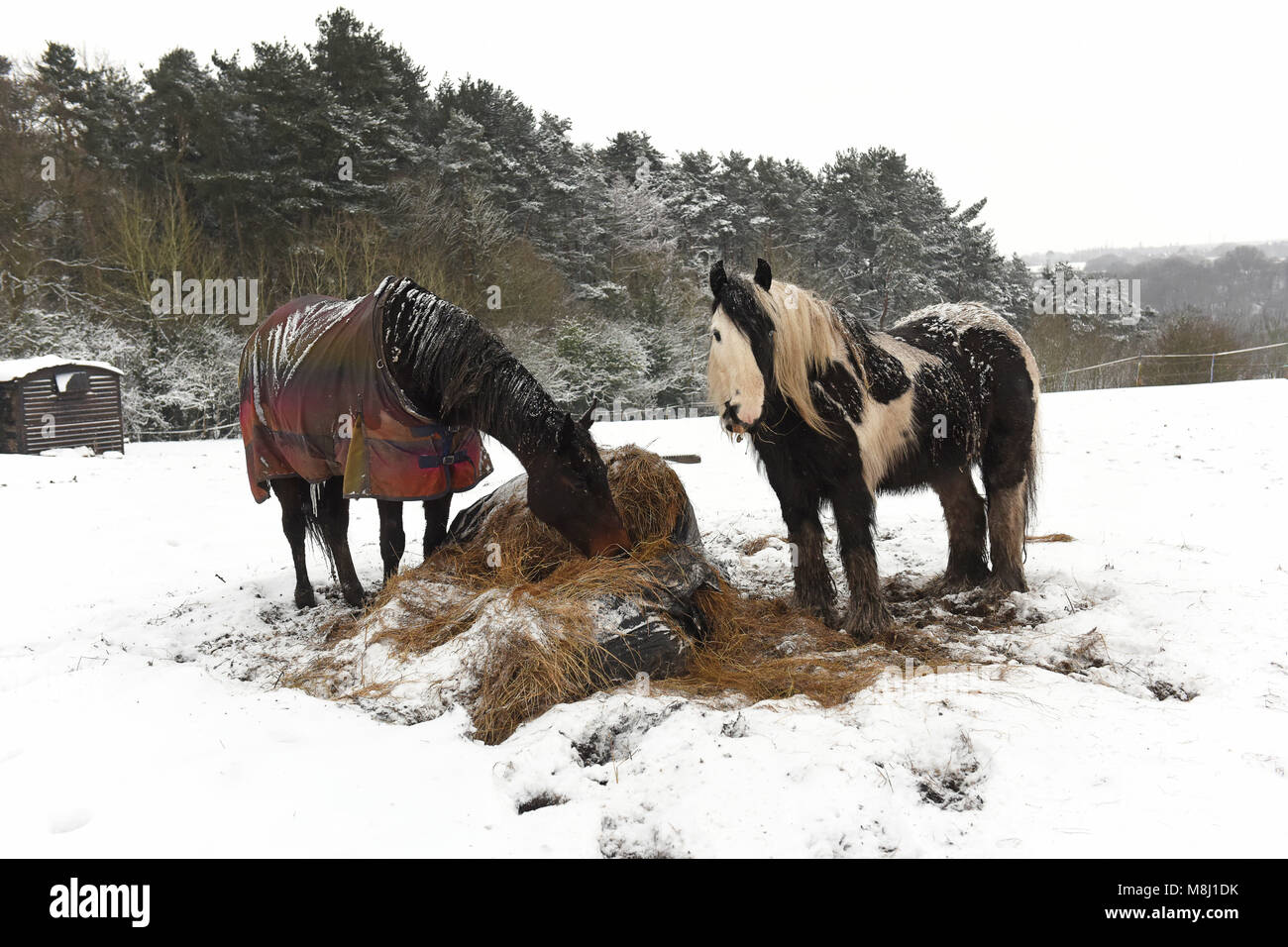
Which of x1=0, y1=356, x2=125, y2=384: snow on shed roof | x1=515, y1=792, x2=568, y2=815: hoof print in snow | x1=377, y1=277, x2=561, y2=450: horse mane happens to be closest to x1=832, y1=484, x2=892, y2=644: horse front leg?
x1=377, y1=277, x2=561, y2=450: horse mane

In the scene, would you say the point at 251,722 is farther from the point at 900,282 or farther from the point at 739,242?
the point at 739,242

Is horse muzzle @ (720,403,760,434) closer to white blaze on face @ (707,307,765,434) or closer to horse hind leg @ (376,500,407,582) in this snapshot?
white blaze on face @ (707,307,765,434)

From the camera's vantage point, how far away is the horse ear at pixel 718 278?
3.44 metres

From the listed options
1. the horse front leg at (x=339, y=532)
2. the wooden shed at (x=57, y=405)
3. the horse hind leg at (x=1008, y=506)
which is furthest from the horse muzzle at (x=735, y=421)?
the wooden shed at (x=57, y=405)

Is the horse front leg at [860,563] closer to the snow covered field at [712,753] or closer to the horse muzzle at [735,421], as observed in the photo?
the snow covered field at [712,753]

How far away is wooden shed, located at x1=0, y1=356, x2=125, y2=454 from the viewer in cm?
1342

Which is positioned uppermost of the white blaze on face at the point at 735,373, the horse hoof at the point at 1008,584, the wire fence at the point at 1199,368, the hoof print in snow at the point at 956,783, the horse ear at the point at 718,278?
the wire fence at the point at 1199,368

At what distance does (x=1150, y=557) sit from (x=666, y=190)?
28.8m

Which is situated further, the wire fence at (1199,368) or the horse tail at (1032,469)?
the wire fence at (1199,368)

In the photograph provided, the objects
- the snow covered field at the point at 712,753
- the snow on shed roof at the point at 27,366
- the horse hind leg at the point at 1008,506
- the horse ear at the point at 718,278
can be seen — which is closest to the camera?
the snow covered field at the point at 712,753

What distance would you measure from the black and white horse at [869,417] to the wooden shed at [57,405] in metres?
15.9

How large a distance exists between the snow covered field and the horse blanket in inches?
45.3

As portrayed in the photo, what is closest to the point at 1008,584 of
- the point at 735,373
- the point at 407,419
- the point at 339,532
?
the point at 735,373

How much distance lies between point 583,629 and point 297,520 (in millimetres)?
2891
